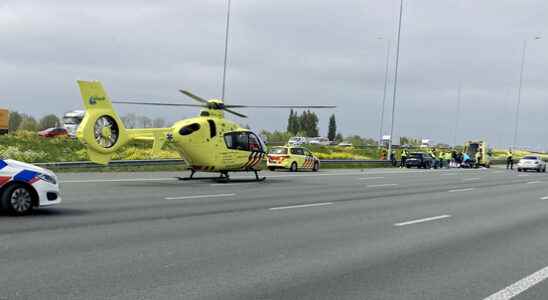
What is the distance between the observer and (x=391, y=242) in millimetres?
9641

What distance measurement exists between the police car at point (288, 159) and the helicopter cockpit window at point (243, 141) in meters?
12.1

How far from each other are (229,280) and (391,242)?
3.95 metres

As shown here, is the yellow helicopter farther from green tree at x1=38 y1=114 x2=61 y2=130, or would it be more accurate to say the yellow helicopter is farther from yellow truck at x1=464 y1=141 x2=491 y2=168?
green tree at x1=38 y1=114 x2=61 y2=130

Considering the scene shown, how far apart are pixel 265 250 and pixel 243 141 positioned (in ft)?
47.3

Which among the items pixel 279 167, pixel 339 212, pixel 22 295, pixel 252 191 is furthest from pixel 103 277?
pixel 279 167

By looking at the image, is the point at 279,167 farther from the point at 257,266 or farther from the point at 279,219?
the point at 257,266

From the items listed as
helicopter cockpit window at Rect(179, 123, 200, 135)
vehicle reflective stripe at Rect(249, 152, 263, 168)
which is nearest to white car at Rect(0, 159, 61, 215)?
helicopter cockpit window at Rect(179, 123, 200, 135)

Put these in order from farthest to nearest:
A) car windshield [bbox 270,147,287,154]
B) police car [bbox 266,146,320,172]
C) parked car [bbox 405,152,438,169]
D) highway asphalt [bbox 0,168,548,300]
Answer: parked car [bbox 405,152,438,169], car windshield [bbox 270,147,287,154], police car [bbox 266,146,320,172], highway asphalt [bbox 0,168,548,300]

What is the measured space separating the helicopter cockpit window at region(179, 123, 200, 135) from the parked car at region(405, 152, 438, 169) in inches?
1227

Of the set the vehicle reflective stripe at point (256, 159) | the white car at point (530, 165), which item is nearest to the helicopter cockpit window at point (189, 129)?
the vehicle reflective stripe at point (256, 159)

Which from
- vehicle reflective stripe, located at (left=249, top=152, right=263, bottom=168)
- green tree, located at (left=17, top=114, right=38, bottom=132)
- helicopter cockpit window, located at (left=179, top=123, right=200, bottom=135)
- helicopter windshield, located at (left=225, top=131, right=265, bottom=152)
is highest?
helicopter cockpit window, located at (left=179, top=123, right=200, bottom=135)

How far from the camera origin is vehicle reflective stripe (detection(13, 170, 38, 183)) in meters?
10.7

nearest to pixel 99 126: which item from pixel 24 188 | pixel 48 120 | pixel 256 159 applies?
pixel 256 159

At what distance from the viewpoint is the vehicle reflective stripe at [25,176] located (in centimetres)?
1072
